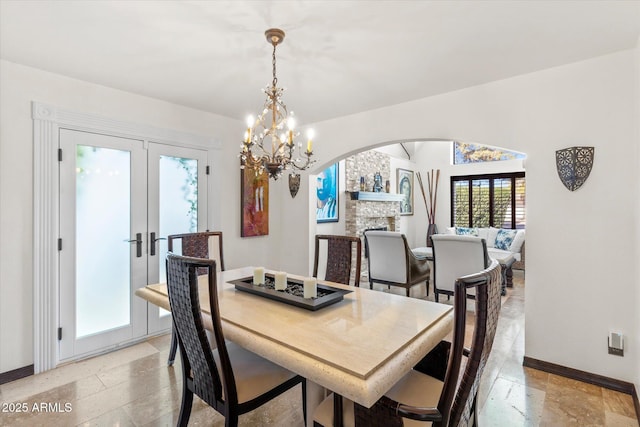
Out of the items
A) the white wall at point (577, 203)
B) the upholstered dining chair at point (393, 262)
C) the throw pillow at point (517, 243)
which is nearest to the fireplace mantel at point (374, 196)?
the upholstered dining chair at point (393, 262)

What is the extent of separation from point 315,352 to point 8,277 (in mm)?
2733

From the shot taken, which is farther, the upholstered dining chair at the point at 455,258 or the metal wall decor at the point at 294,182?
the metal wall decor at the point at 294,182

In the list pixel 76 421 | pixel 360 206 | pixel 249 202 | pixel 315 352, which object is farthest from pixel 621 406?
pixel 360 206

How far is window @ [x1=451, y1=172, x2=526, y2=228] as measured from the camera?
22.1 ft

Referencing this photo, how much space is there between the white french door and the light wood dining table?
4.35 ft

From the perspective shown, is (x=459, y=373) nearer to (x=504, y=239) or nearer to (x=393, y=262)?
(x=393, y=262)

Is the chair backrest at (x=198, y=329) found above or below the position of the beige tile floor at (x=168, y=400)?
above

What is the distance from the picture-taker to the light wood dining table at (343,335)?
1094 millimetres

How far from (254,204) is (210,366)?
2879 mm

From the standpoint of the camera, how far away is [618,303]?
2.30 m

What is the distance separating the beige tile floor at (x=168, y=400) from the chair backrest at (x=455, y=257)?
1179 millimetres

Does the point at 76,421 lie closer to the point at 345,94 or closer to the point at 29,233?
the point at 29,233

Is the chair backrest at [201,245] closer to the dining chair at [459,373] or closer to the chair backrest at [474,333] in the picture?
the dining chair at [459,373]

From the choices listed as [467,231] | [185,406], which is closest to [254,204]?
[185,406]
